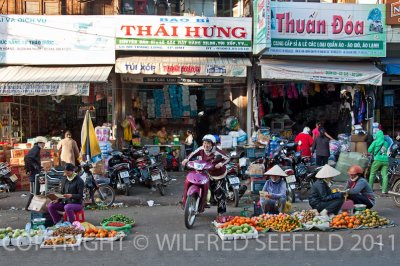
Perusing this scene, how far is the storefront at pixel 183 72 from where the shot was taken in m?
13.7

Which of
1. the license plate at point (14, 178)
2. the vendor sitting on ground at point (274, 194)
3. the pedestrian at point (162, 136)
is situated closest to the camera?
the vendor sitting on ground at point (274, 194)

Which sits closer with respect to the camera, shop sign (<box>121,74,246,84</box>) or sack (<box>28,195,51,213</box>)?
sack (<box>28,195,51,213</box>)

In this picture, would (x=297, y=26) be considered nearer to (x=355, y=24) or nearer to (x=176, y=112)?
(x=355, y=24)

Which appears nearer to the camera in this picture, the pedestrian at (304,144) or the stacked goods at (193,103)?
the pedestrian at (304,144)

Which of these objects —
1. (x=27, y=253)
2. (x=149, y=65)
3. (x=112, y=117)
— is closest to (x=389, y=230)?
(x=27, y=253)

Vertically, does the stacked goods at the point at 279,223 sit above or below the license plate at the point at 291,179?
below

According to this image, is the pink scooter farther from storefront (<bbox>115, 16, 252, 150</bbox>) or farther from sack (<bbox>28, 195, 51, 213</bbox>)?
storefront (<bbox>115, 16, 252, 150</bbox>)

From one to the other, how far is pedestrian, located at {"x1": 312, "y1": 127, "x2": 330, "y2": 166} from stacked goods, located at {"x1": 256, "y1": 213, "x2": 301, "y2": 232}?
5.50 meters

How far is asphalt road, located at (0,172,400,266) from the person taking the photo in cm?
604

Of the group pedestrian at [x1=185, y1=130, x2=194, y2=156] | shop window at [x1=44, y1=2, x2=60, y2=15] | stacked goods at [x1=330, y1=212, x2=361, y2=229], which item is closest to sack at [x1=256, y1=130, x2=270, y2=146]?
pedestrian at [x1=185, y1=130, x2=194, y2=156]

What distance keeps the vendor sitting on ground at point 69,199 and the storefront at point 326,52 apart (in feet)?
25.0

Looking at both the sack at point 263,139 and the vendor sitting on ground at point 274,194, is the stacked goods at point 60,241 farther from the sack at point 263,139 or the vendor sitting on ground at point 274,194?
the sack at point 263,139

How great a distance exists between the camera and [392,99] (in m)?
15.8

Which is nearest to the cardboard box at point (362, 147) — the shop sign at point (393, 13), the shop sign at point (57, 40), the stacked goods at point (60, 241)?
the shop sign at point (393, 13)
